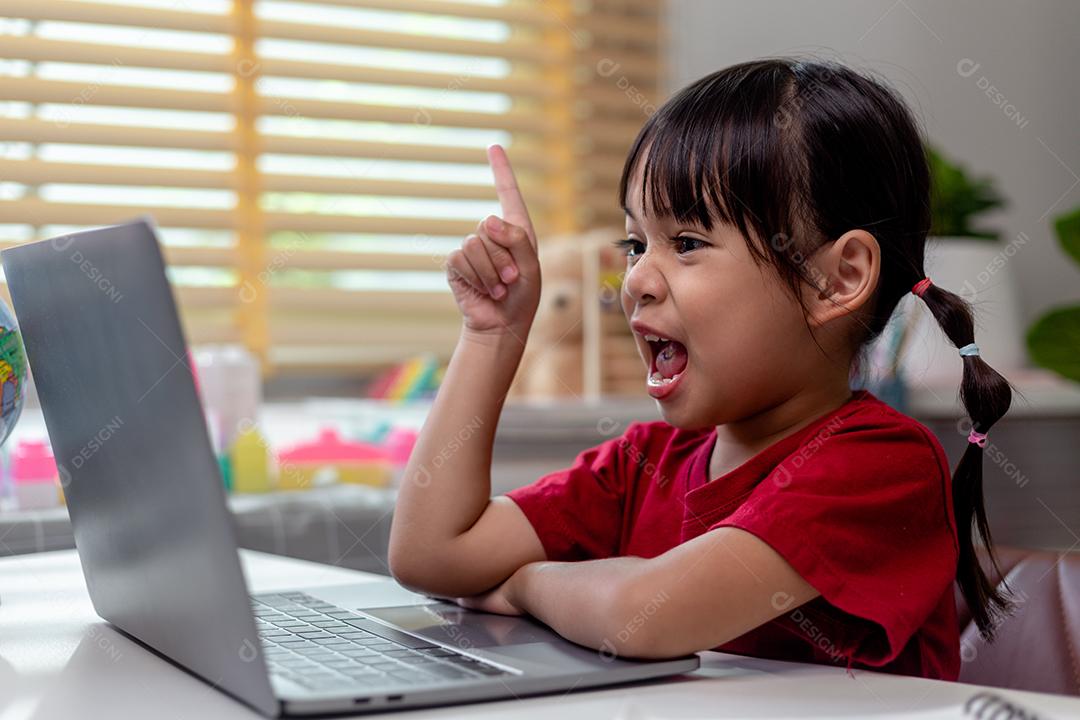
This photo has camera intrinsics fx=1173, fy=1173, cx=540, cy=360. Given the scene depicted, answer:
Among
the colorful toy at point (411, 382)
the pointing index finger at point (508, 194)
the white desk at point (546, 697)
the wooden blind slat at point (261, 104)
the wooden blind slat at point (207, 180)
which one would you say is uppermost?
the wooden blind slat at point (261, 104)

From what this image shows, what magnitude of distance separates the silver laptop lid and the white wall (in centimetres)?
202

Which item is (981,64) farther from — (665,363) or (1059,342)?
(665,363)

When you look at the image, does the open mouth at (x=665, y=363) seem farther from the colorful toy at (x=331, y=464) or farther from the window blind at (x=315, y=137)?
the window blind at (x=315, y=137)

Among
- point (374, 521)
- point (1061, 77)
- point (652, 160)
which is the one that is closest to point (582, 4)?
point (1061, 77)

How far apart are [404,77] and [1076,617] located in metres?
1.89

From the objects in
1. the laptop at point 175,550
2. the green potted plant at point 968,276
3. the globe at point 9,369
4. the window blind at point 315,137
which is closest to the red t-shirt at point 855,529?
the laptop at point 175,550

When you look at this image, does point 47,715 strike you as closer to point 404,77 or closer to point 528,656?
point 528,656

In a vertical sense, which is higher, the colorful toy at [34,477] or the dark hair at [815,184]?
the dark hair at [815,184]

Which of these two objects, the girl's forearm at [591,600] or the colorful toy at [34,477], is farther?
the colorful toy at [34,477]

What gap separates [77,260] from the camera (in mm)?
665

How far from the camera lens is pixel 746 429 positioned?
3.08ft

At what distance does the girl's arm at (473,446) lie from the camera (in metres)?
0.94

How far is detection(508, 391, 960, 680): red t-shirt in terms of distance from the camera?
2.37ft

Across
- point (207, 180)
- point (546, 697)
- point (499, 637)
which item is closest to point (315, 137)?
point (207, 180)
